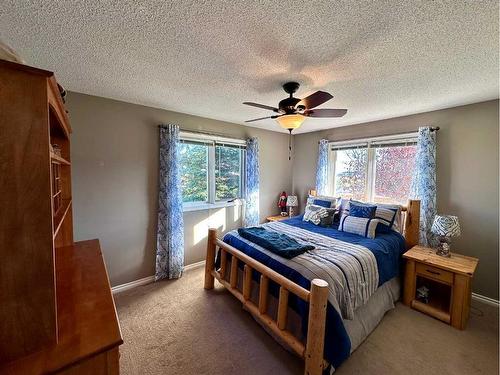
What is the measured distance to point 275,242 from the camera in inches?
86.2

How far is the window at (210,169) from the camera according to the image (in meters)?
3.19

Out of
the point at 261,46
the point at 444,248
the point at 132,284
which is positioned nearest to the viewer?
the point at 261,46

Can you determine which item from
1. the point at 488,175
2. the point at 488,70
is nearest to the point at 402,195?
the point at 488,175

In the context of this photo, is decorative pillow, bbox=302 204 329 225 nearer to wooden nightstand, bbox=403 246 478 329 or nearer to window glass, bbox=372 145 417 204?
window glass, bbox=372 145 417 204

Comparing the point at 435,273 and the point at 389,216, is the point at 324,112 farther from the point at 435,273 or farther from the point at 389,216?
the point at 435,273

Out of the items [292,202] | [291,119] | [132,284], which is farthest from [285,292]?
[292,202]

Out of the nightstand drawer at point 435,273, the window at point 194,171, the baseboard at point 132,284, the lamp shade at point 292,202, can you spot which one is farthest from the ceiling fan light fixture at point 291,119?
the baseboard at point 132,284

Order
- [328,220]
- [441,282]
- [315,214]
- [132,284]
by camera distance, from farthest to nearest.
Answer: [315,214] → [328,220] → [132,284] → [441,282]

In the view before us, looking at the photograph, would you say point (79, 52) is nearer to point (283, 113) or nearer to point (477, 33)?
point (283, 113)

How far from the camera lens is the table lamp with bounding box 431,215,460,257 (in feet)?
7.38

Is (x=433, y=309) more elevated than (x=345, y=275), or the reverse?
(x=345, y=275)

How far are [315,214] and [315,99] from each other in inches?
72.7

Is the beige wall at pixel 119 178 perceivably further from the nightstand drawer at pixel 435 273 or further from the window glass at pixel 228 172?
the nightstand drawer at pixel 435 273

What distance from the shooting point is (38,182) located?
663 mm
